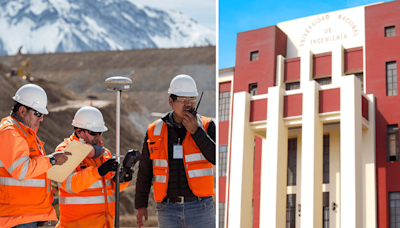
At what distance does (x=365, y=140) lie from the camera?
17.2m

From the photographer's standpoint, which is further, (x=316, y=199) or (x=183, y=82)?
(x=316, y=199)

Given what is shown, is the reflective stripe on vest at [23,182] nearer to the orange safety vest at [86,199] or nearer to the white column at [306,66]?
the orange safety vest at [86,199]

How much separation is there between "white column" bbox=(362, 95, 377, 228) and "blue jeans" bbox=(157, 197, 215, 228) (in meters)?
13.5

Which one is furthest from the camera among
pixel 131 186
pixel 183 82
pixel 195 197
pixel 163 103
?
pixel 163 103

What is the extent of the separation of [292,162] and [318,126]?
305 cm

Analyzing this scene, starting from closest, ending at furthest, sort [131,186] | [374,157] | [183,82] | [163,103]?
[183,82] < [374,157] < [131,186] < [163,103]

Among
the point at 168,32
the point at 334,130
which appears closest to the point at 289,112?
the point at 334,130

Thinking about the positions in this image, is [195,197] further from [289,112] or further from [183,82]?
[289,112]

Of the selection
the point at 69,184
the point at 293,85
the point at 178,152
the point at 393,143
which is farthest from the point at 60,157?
the point at 293,85

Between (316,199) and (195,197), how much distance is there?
12.0 meters

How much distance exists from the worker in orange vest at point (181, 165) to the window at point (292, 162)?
1488 centimetres

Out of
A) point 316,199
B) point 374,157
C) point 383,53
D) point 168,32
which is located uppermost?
point 168,32

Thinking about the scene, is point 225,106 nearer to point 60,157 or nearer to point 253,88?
point 253,88

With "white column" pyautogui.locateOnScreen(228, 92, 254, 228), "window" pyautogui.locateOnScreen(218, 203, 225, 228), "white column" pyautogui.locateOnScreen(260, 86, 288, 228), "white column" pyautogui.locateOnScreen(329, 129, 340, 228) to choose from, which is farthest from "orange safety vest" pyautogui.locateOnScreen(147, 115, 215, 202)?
"window" pyautogui.locateOnScreen(218, 203, 225, 228)
